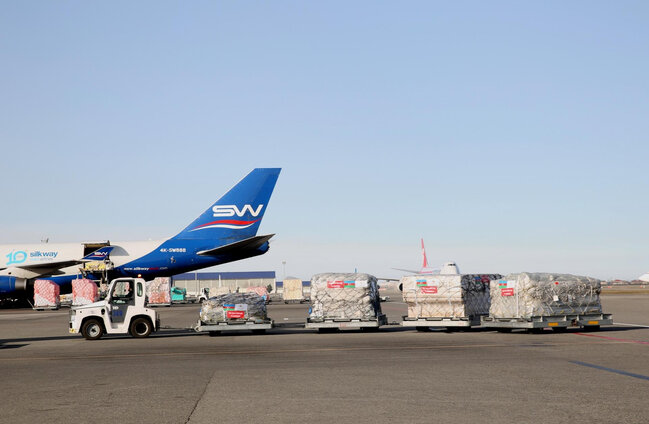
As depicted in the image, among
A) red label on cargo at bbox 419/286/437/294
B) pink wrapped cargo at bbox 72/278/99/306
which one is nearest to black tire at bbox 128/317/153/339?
red label on cargo at bbox 419/286/437/294

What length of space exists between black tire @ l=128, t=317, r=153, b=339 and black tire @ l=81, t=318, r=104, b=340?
46.4 inches

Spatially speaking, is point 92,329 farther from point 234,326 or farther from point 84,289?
point 84,289

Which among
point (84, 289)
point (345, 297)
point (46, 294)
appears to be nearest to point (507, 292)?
point (345, 297)

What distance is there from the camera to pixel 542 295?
26.8m

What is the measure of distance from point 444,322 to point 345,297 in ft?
14.0

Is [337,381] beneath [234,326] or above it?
beneath

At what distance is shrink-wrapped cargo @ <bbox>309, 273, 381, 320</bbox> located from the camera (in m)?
29.5

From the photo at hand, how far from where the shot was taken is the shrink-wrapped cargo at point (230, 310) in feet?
94.7

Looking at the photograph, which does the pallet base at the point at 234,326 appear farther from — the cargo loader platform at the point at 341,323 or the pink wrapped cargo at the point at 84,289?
the pink wrapped cargo at the point at 84,289

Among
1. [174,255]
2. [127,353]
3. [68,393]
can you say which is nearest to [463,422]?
[68,393]

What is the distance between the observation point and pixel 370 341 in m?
24.4

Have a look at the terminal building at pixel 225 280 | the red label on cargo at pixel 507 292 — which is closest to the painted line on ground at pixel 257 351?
the red label on cargo at pixel 507 292

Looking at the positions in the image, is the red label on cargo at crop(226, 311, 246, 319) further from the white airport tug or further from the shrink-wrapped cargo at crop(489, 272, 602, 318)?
the shrink-wrapped cargo at crop(489, 272, 602, 318)

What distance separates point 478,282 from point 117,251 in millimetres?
27876
